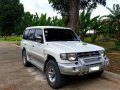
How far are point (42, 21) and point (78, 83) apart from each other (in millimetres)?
30909

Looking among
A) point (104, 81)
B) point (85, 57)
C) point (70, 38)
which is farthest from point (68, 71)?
point (70, 38)

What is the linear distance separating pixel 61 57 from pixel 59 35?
211cm

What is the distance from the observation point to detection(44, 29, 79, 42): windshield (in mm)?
8219

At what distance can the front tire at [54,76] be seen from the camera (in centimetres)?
668

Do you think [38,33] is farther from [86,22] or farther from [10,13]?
[10,13]

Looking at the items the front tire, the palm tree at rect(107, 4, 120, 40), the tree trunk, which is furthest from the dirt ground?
the palm tree at rect(107, 4, 120, 40)

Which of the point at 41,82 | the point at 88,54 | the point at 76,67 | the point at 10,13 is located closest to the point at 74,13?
the point at 41,82

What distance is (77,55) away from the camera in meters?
6.62

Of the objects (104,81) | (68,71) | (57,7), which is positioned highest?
(57,7)

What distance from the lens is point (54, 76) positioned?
276 inches

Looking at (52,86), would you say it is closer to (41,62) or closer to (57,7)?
(41,62)

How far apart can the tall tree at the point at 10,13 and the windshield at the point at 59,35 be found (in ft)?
137

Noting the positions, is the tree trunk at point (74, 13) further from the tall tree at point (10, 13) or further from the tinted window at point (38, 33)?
the tall tree at point (10, 13)

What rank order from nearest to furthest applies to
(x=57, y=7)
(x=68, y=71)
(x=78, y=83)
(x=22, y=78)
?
(x=68, y=71), (x=78, y=83), (x=22, y=78), (x=57, y=7)
